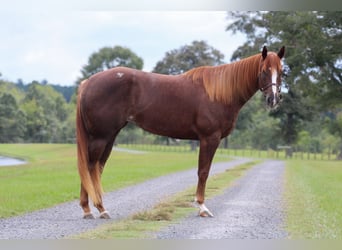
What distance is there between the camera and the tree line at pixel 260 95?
54.6ft

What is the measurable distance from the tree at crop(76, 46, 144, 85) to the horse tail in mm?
15937

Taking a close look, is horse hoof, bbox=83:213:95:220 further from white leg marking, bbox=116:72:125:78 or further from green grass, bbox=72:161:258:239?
white leg marking, bbox=116:72:125:78

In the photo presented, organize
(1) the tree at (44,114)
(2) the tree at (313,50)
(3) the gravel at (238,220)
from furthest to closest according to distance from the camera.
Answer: (1) the tree at (44,114), (2) the tree at (313,50), (3) the gravel at (238,220)

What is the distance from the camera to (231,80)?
667cm

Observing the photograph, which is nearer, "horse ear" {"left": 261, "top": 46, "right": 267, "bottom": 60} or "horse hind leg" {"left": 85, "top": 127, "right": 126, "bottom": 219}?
"horse ear" {"left": 261, "top": 46, "right": 267, "bottom": 60}

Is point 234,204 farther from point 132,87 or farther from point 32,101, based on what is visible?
point 32,101

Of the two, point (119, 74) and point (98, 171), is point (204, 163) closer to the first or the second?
point (98, 171)

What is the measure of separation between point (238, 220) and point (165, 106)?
1.64 meters

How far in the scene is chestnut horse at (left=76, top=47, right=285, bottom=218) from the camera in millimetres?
6465

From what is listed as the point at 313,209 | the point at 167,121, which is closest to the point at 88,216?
the point at 167,121

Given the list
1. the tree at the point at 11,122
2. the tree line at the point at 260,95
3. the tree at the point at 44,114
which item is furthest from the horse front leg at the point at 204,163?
the tree at the point at 44,114

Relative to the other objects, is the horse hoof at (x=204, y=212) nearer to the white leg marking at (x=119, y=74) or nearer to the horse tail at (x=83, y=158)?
the horse tail at (x=83, y=158)

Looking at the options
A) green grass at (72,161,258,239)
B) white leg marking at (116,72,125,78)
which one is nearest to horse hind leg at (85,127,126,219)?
green grass at (72,161,258,239)

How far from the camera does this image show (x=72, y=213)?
700 cm
